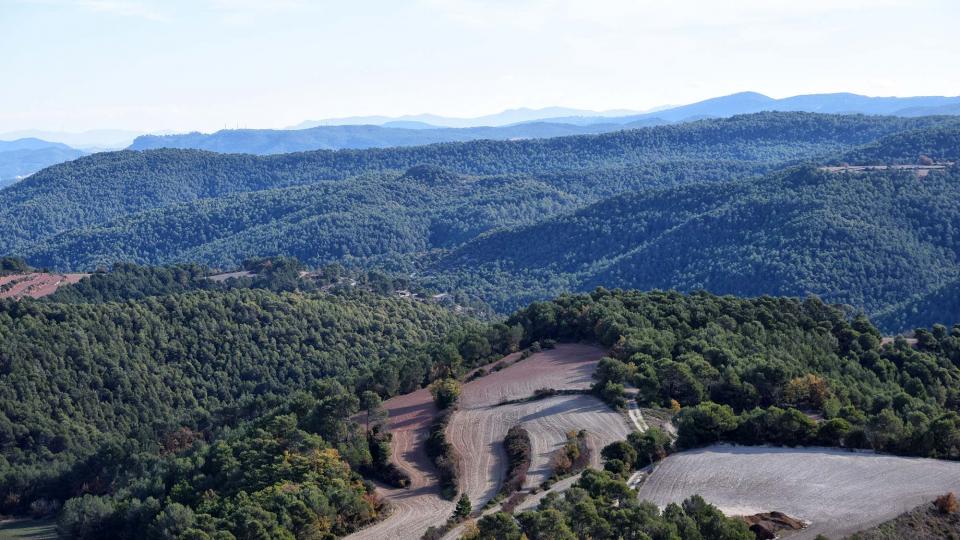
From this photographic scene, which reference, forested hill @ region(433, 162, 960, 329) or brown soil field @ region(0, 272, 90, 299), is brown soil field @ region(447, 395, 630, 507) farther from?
forested hill @ region(433, 162, 960, 329)

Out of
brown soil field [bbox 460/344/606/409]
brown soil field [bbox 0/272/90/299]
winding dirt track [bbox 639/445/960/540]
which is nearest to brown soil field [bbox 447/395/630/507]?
brown soil field [bbox 460/344/606/409]

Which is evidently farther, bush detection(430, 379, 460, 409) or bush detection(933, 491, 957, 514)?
bush detection(430, 379, 460, 409)

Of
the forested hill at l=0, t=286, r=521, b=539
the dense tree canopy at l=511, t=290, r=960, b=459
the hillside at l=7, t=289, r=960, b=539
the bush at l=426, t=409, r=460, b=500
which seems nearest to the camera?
the hillside at l=7, t=289, r=960, b=539

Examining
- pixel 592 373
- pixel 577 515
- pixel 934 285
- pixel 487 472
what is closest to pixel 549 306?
pixel 592 373

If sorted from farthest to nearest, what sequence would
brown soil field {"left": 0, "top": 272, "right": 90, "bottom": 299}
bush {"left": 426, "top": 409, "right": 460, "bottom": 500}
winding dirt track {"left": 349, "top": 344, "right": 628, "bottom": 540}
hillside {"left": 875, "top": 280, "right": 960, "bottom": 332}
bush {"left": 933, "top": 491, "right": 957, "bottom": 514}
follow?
brown soil field {"left": 0, "top": 272, "right": 90, "bottom": 299}
hillside {"left": 875, "top": 280, "right": 960, "bottom": 332}
bush {"left": 426, "top": 409, "right": 460, "bottom": 500}
winding dirt track {"left": 349, "top": 344, "right": 628, "bottom": 540}
bush {"left": 933, "top": 491, "right": 957, "bottom": 514}

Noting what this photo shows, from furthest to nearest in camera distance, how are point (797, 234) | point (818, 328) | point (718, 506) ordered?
1. point (797, 234)
2. point (818, 328)
3. point (718, 506)

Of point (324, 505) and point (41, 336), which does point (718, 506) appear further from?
point (41, 336)

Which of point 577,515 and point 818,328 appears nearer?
point 577,515
